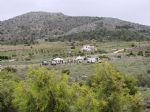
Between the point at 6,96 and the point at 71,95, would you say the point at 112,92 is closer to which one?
the point at 71,95

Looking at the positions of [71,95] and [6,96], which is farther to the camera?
[6,96]

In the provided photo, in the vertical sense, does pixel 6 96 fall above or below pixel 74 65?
above

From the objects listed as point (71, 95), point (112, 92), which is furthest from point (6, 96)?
point (112, 92)

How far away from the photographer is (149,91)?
8112 centimetres

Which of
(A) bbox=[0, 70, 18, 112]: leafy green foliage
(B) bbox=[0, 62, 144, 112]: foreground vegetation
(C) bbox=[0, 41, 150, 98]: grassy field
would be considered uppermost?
(B) bbox=[0, 62, 144, 112]: foreground vegetation

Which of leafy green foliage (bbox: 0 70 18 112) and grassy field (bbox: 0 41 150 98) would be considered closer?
leafy green foliage (bbox: 0 70 18 112)

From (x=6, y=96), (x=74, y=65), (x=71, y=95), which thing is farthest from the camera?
(x=74, y=65)

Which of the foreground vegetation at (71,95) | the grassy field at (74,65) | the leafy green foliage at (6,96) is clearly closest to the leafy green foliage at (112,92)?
the foreground vegetation at (71,95)

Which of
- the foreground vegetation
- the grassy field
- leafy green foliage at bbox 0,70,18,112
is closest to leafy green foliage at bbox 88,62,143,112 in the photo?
the foreground vegetation

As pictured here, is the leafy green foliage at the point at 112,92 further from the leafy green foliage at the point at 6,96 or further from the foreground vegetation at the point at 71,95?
the leafy green foliage at the point at 6,96

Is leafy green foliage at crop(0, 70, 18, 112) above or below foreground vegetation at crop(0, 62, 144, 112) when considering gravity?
below

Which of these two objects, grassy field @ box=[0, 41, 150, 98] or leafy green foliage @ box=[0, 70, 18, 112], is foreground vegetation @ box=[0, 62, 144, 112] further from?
grassy field @ box=[0, 41, 150, 98]

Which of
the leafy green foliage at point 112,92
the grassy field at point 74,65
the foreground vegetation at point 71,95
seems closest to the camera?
the foreground vegetation at point 71,95

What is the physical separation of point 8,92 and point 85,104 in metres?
16.8
